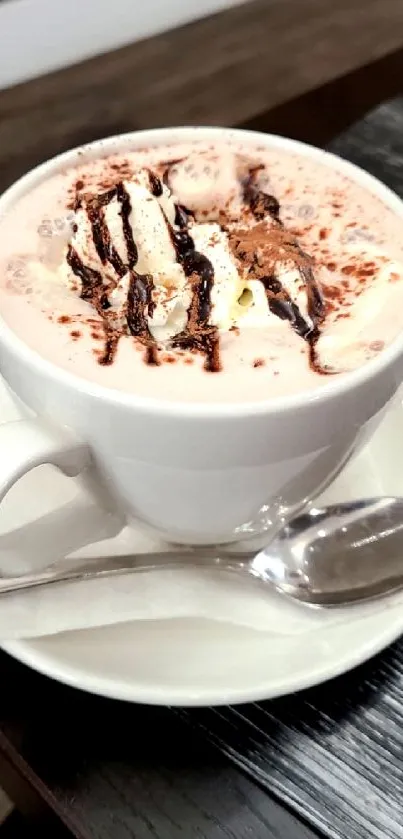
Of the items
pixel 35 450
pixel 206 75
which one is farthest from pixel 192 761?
pixel 206 75

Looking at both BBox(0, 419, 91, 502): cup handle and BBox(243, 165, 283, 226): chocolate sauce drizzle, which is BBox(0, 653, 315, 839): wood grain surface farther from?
BBox(243, 165, 283, 226): chocolate sauce drizzle

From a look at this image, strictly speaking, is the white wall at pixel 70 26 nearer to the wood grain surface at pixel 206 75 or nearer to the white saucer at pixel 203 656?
the wood grain surface at pixel 206 75

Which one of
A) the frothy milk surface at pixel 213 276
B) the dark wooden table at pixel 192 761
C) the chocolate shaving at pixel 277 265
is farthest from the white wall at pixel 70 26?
the dark wooden table at pixel 192 761

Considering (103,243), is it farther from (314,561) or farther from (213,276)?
(314,561)

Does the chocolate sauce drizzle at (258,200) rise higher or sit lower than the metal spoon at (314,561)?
higher

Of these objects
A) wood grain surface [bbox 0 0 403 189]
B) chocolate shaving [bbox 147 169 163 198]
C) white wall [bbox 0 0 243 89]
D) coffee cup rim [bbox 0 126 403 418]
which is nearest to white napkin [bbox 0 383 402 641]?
coffee cup rim [bbox 0 126 403 418]

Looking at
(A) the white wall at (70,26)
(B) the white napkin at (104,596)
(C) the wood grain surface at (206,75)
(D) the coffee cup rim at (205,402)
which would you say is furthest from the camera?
(A) the white wall at (70,26)

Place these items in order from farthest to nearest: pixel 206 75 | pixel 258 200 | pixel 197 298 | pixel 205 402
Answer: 1. pixel 206 75
2. pixel 258 200
3. pixel 197 298
4. pixel 205 402

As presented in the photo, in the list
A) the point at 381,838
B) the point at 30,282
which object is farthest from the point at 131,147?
the point at 381,838
